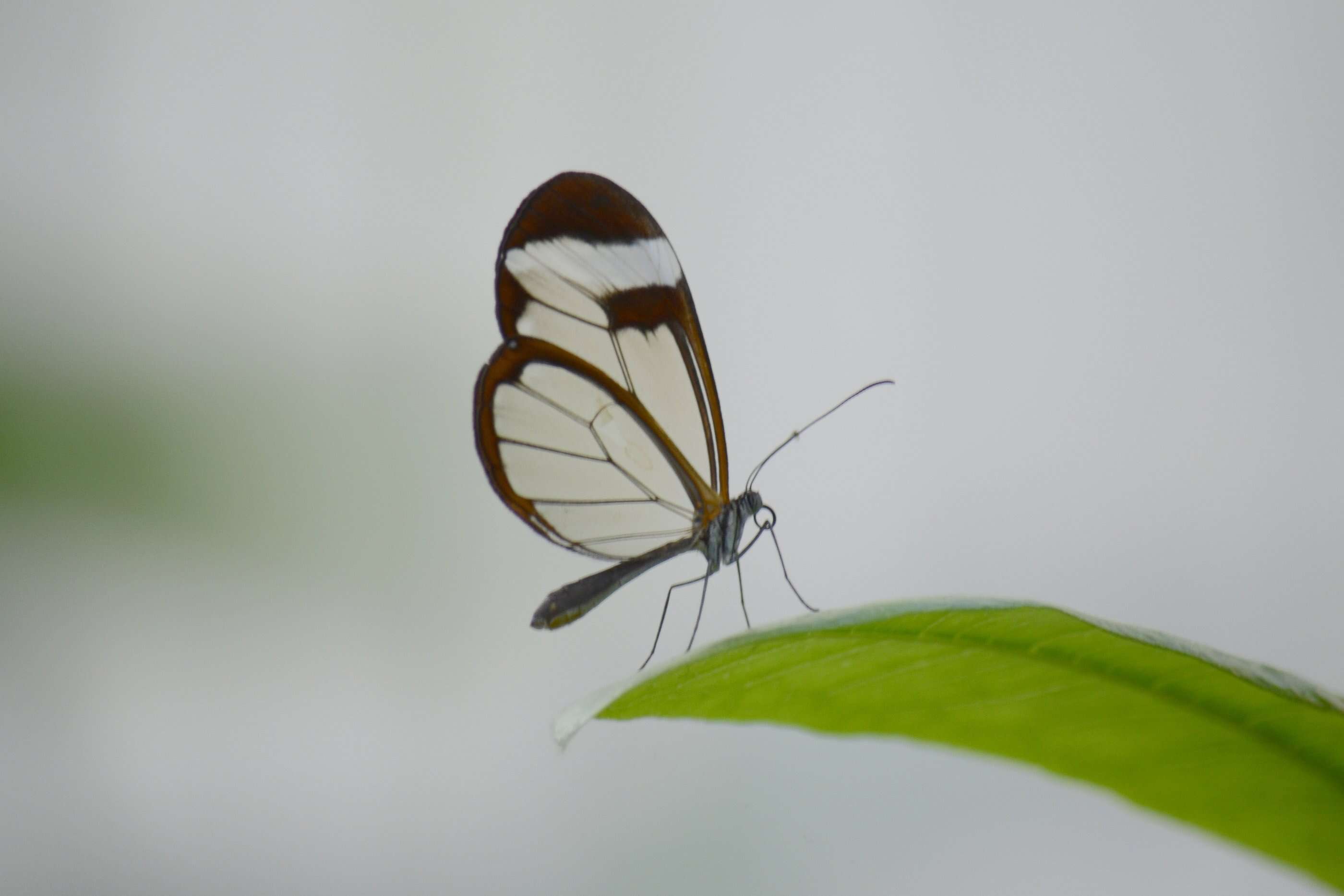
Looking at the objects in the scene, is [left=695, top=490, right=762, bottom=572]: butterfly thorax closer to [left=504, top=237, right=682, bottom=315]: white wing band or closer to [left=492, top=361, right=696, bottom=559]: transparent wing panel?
[left=492, top=361, right=696, bottom=559]: transparent wing panel

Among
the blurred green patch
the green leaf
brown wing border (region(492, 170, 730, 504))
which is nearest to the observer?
the green leaf

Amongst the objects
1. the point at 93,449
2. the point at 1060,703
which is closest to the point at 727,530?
the point at 1060,703

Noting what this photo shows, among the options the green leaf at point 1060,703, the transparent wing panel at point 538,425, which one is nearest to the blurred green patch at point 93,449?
the transparent wing panel at point 538,425

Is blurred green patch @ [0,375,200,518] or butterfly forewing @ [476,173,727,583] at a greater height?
blurred green patch @ [0,375,200,518]

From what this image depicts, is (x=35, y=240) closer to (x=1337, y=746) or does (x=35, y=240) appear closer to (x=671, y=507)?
(x=671, y=507)

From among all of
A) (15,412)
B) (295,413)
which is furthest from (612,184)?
(15,412)

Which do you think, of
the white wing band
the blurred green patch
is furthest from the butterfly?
the blurred green patch

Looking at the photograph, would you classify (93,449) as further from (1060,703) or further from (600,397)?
(1060,703)
